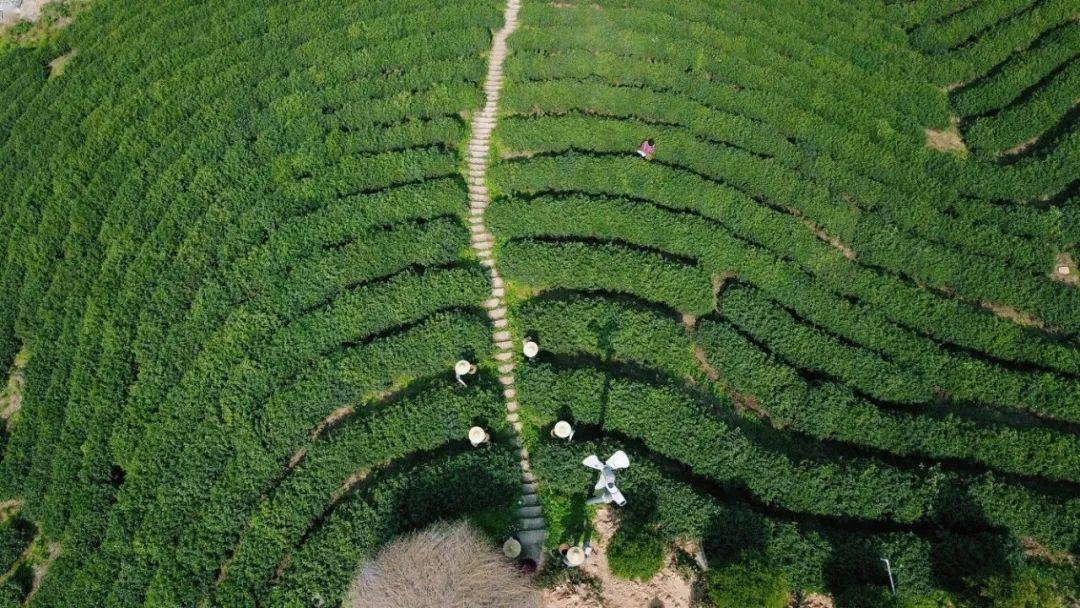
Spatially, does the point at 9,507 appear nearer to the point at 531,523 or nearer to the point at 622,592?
the point at 531,523

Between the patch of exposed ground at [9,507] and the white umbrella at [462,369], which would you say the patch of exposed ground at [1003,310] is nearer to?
Answer: the white umbrella at [462,369]

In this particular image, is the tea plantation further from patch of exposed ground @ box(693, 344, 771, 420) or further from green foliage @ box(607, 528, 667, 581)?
green foliage @ box(607, 528, 667, 581)

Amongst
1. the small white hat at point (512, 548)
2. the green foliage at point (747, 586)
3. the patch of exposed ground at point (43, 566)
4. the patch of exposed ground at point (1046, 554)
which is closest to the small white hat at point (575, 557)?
the small white hat at point (512, 548)

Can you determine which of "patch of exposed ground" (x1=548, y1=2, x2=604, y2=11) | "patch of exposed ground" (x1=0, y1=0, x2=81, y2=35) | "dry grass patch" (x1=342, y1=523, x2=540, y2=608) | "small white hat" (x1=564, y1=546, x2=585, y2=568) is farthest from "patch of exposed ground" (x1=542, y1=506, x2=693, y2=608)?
"patch of exposed ground" (x1=0, y1=0, x2=81, y2=35)

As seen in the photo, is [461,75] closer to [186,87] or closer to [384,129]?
[384,129]

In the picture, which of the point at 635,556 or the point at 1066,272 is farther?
the point at 1066,272

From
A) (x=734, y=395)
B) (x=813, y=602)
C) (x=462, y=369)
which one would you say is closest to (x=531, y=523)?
(x=462, y=369)
